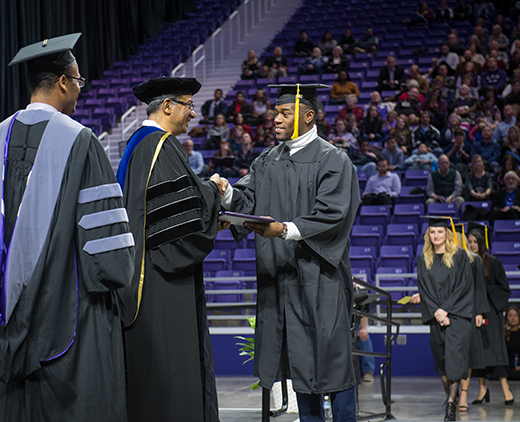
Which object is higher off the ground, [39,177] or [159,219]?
[39,177]

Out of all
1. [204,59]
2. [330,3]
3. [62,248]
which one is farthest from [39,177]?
[330,3]

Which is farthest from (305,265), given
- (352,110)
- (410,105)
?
(352,110)

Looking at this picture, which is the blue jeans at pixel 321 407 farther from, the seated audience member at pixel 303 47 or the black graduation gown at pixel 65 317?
the seated audience member at pixel 303 47

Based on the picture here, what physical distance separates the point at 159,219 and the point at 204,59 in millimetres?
14488

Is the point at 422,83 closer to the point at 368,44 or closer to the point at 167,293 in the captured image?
the point at 368,44

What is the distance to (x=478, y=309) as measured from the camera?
644 cm

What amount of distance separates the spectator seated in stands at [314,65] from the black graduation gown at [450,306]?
917cm

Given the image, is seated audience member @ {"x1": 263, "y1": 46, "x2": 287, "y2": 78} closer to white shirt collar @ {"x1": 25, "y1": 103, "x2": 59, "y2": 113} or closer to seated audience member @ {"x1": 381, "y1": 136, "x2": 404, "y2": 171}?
seated audience member @ {"x1": 381, "y1": 136, "x2": 404, "y2": 171}

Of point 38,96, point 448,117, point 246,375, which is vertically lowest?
point 246,375

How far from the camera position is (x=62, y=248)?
2389mm

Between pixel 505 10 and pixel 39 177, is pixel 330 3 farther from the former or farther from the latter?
pixel 39 177

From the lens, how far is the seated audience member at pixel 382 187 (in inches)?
409

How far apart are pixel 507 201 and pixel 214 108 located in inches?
259

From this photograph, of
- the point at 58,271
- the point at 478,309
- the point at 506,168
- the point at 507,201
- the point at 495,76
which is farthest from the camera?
the point at 495,76
